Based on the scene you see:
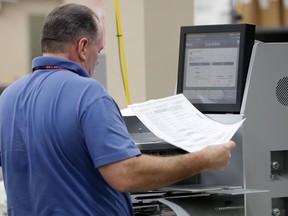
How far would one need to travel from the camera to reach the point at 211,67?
198 centimetres

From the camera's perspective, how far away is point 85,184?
5.39 ft

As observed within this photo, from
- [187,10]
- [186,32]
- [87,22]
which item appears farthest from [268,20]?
[87,22]

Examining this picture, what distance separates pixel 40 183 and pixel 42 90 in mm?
253

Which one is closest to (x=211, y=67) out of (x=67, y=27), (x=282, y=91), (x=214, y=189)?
(x=282, y=91)

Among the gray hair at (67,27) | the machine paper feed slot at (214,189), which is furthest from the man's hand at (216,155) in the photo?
the gray hair at (67,27)

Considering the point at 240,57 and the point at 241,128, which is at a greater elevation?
the point at 240,57

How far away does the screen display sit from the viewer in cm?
194

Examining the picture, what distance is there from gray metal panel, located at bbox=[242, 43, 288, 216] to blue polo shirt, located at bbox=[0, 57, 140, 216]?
413mm

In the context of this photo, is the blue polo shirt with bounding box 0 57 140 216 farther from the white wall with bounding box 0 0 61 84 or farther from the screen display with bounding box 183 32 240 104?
the white wall with bounding box 0 0 61 84

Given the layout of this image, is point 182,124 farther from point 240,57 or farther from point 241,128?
point 240,57

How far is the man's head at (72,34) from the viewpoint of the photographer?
1724mm

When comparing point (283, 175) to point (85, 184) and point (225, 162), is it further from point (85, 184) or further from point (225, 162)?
point (85, 184)

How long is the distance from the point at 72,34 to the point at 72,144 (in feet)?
1.06

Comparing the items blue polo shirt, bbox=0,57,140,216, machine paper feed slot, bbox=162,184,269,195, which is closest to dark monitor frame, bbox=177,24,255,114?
machine paper feed slot, bbox=162,184,269,195
